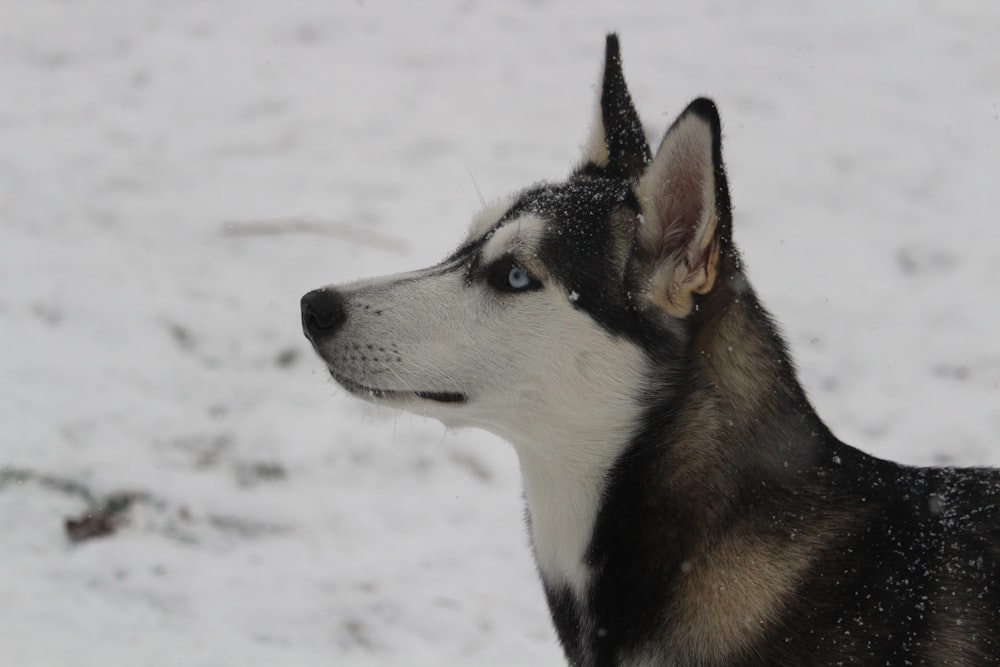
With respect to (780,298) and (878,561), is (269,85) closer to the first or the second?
(780,298)

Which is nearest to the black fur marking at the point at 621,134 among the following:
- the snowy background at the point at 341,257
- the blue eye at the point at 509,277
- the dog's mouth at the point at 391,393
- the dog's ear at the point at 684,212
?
the dog's ear at the point at 684,212

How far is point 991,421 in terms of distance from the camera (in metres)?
5.07

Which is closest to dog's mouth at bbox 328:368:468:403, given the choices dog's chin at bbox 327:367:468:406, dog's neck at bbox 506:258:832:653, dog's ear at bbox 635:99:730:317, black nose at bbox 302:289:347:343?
dog's chin at bbox 327:367:468:406

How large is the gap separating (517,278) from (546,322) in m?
0.16

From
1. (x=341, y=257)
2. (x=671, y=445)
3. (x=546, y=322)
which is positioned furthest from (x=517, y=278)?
(x=341, y=257)

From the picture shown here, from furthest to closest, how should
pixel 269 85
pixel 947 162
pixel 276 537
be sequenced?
1. pixel 269 85
2. pixel 947 162
3. pixel 276 537

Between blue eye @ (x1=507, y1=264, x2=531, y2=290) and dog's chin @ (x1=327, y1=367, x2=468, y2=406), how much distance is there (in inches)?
13.6

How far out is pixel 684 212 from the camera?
287 centimetres

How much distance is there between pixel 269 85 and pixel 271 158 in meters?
0.76

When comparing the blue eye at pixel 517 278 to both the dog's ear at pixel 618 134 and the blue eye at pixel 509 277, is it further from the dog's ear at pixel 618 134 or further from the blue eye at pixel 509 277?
the dog's ear at pixel 618 134

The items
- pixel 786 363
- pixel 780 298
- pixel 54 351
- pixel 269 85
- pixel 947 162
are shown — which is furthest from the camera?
pixel 269 85

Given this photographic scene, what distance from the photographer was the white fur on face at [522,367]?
296cm

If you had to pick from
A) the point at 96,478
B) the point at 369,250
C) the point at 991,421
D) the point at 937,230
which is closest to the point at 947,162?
the point at 937,230

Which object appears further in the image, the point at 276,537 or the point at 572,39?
the point at 572,39
